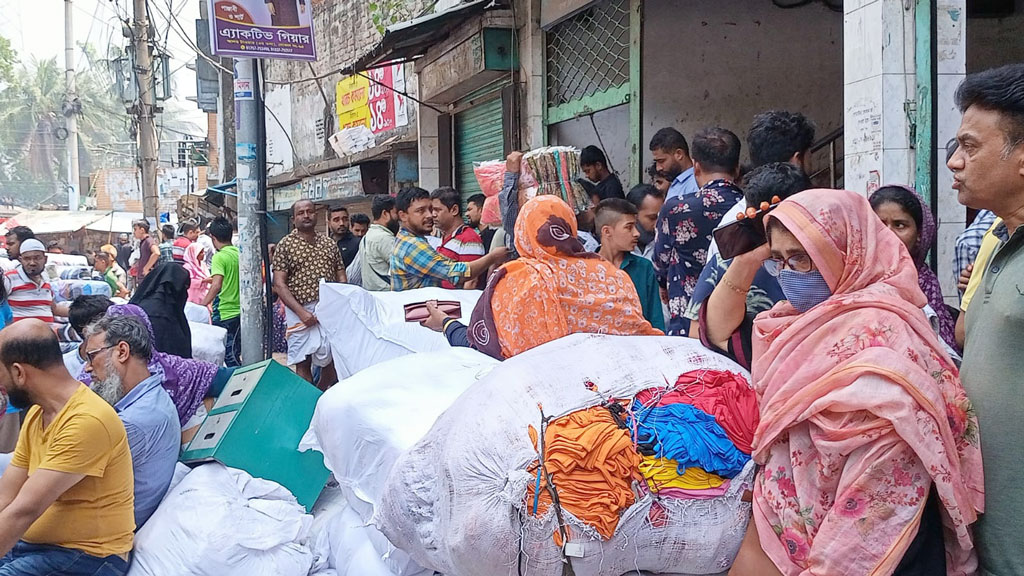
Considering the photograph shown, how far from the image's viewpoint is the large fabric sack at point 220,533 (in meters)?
3.50

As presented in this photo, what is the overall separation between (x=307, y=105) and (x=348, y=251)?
32.2ft

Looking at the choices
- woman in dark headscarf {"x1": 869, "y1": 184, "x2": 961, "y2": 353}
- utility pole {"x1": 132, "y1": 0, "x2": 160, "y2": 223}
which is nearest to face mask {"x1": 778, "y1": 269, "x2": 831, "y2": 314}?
woman in dark headscarf {"x1": 869, "y1": 184, "x2": 961, "y2": 353}

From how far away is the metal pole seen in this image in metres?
6.31

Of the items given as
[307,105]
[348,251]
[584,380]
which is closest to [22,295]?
[348,251]

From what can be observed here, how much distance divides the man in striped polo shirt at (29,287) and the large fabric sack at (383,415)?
4375 mm

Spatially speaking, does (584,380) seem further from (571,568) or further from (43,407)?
(43,407)

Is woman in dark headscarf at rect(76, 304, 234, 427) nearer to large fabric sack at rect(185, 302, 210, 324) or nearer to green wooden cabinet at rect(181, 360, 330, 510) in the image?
green wooden cabinet at rect(181, 360, 330, 510)

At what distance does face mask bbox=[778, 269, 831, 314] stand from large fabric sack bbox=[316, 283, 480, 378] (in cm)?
300

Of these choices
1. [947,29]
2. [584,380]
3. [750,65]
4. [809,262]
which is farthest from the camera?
[750,65]

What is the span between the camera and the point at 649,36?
7.00 meters

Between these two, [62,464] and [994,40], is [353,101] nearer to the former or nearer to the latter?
[994,40]

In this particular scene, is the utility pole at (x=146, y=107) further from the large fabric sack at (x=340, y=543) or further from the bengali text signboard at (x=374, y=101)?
the large fabric sack at (x=340, y=543)

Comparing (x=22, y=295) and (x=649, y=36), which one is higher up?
(x=649, y=36)

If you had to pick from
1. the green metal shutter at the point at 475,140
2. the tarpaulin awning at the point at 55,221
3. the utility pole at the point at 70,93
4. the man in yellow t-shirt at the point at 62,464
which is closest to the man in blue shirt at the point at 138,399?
the man in yellow t-shirt at the point at 62,464
